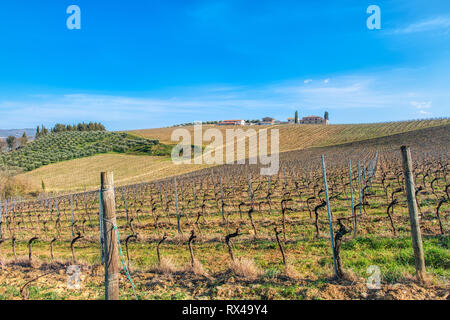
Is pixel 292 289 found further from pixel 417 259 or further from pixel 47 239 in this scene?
pixel 47 239

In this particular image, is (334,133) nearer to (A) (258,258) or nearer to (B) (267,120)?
(A) (258,258)

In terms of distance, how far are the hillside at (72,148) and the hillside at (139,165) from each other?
3.76 meters

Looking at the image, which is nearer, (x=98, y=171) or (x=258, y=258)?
(x=258, y=258)

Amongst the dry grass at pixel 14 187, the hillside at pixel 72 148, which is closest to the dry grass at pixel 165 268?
the dry grass at pixel 14 187

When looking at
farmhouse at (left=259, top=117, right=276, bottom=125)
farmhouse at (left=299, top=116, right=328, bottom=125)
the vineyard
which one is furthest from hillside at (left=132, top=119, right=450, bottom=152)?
farmhouse at (left=259, top=117, right=276, bottom=125)

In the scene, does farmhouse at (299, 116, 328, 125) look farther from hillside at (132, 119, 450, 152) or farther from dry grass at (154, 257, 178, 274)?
dry grass at (154, 257, 178, 274)

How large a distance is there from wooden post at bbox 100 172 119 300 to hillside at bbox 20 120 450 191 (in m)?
36.2

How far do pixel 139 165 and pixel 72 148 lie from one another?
26.4m

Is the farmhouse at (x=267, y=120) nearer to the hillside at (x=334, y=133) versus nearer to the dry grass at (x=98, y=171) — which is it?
the hillside at (x=334, y=133)

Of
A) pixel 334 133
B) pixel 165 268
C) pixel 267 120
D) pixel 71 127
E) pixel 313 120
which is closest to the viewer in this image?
pixel 165 268

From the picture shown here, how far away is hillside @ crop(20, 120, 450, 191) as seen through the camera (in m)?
40.2

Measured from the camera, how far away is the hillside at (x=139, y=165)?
40250 millimetres

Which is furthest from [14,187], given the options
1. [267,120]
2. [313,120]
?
[267,120]

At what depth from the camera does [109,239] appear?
3.62 m
